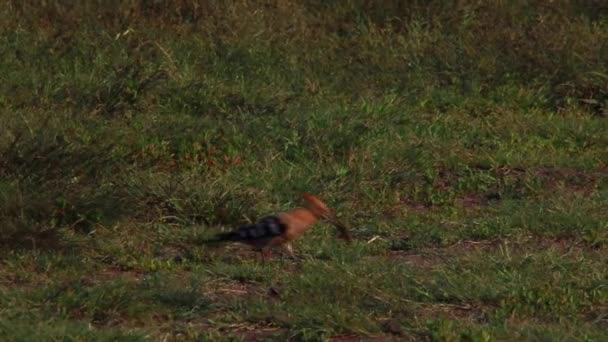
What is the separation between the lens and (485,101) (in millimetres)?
9891

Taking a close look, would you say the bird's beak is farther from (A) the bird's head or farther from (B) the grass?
(A) the bird's head

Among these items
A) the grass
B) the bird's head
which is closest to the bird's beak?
the grass

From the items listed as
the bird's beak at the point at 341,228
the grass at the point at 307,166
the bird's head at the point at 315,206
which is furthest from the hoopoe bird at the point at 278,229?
the bird's beak at the point at 341,228

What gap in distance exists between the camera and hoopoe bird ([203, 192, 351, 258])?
20.6 feet

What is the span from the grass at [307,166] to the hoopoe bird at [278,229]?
0.43 ft

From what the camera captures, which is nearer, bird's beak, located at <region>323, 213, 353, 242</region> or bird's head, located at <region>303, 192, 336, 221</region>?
bird's head, located at <region>303, 192, 336, 221</region>

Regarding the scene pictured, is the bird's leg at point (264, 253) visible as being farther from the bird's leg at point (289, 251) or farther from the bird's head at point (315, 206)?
the bird's head at point (315, 206)

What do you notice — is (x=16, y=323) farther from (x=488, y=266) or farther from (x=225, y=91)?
(x=225, y=91)

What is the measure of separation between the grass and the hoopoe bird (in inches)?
5.1

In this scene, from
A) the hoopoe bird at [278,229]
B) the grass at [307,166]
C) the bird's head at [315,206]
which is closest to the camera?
the grass at [307,166]

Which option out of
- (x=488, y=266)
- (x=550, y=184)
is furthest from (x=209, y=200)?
(x=550, y=184)

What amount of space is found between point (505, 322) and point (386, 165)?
2.73m

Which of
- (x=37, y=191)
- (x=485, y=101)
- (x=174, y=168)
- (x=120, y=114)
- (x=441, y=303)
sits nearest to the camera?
(x=441, y=303)

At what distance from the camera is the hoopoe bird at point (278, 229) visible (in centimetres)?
627
